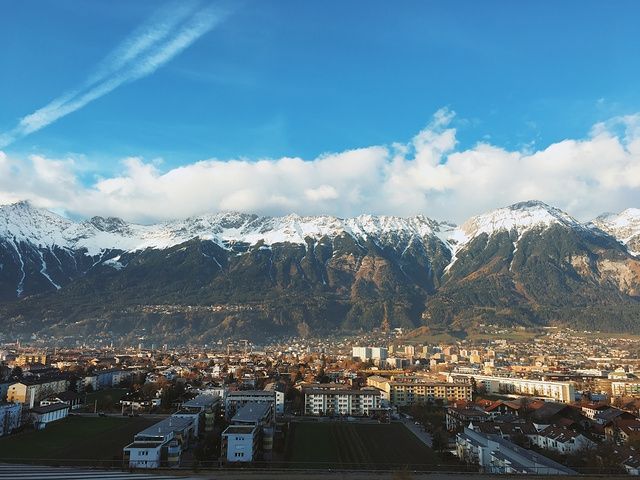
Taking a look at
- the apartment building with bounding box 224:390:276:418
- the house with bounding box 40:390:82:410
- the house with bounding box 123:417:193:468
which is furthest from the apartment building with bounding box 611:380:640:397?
the house with bounding box 40:390:82:410

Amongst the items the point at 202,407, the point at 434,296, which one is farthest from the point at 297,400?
the point at 434,296

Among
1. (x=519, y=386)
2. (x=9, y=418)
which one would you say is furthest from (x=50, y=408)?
(x=519, y=386)

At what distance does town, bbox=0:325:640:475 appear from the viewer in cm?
2742

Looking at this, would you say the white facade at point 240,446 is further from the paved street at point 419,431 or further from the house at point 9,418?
the house at point 9,418

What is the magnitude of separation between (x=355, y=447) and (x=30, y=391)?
29884 millimetres

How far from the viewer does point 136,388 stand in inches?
2181

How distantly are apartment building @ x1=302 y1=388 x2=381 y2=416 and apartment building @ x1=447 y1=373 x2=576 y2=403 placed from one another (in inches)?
606

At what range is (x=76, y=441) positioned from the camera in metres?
32.5

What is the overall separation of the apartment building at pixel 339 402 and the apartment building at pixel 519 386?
50.5ft

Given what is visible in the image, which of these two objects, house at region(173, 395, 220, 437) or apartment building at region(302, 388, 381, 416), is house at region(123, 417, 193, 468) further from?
apartment building at region(302, 388, 381, 416)

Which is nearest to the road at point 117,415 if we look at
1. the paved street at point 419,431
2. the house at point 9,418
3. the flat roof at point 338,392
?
the house at point 9,418

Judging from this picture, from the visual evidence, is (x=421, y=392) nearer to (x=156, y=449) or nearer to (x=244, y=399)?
(x=244, y=399)

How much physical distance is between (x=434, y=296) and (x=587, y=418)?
14285 centimetres

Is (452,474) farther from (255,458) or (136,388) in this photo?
(136,388)
